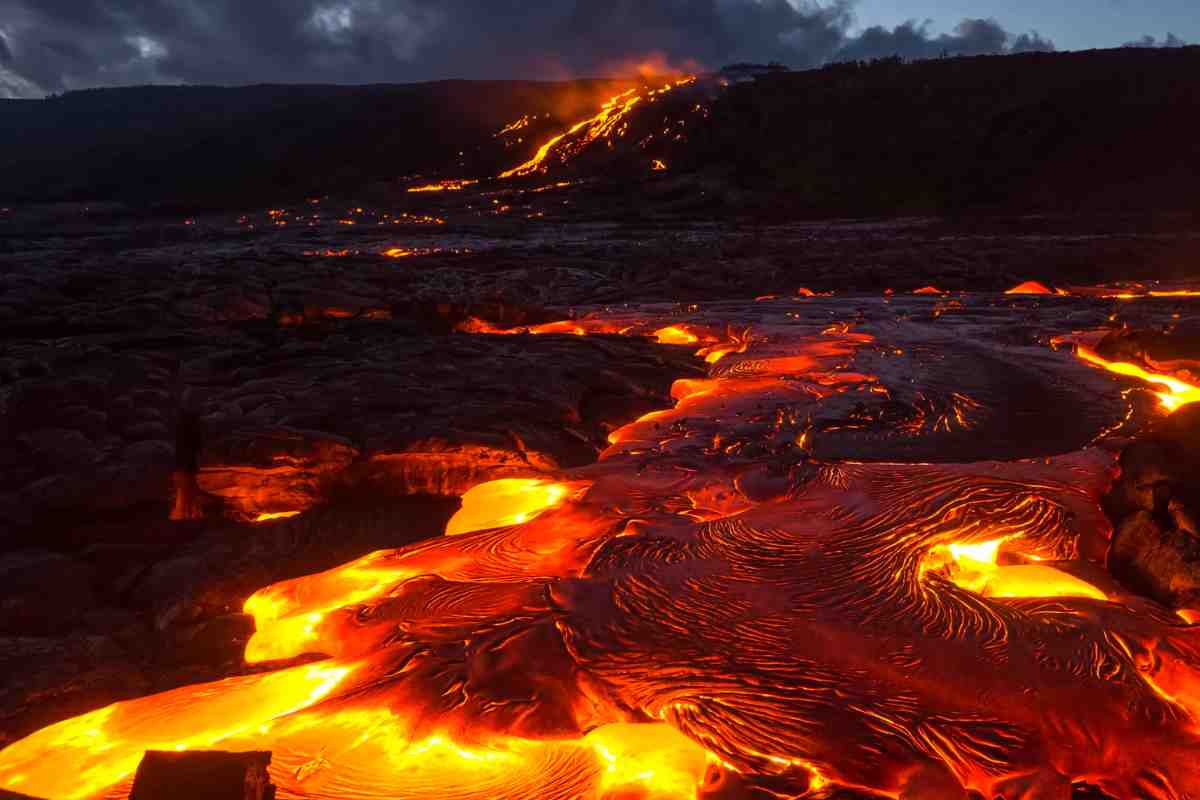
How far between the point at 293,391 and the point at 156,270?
985cm

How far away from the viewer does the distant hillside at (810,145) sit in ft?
108

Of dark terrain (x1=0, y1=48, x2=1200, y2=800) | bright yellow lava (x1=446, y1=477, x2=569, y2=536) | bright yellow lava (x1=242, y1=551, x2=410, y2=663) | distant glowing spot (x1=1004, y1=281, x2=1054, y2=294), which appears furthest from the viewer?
distant glowing spot (x1=1004, y1=281, x2=1054, y2=294)

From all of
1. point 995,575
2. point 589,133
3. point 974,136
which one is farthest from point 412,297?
point 589,133

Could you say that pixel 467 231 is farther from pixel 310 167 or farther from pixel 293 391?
pixel 310 167

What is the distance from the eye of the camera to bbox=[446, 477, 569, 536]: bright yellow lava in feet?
13.6

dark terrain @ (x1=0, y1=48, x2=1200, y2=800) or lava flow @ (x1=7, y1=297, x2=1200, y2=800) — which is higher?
dark terrain @ (x1=0, y1=48, x2=1200, y2=800)

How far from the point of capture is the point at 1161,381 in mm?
6551

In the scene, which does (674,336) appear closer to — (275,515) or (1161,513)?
(275,515)

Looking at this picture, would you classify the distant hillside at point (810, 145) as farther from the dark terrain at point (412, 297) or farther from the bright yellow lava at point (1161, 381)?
the bright yellow lava at point (1161, 381)

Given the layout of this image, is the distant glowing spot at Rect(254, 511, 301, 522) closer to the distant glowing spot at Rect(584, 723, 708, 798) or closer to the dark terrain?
the dark terrain

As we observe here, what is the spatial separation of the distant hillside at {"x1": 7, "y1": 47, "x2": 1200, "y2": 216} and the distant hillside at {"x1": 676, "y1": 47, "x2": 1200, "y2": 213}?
127 mm

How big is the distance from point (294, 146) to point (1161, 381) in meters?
75.8

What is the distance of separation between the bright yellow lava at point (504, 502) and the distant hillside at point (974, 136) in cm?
2978

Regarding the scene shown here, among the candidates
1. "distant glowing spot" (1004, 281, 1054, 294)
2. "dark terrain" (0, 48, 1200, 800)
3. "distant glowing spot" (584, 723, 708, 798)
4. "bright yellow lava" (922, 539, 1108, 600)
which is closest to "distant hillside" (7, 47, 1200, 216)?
"dark terrain" (0, 48, 1200, 800)
